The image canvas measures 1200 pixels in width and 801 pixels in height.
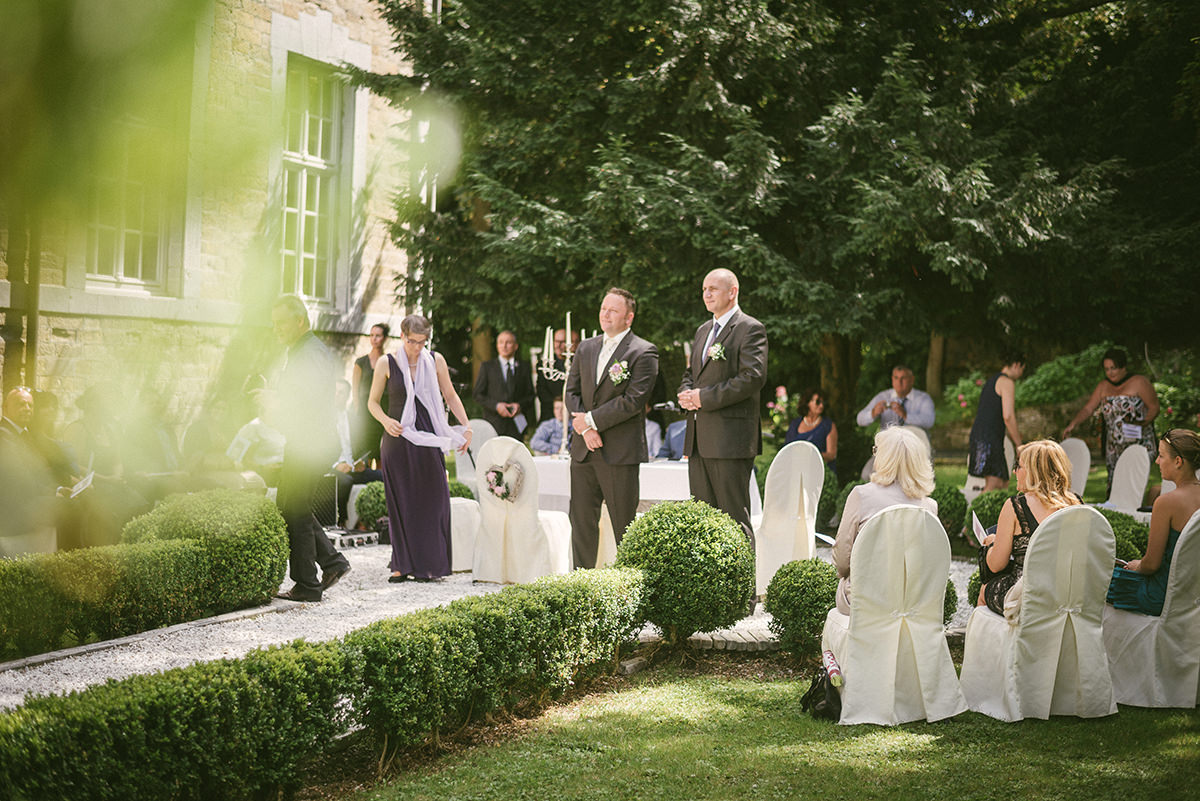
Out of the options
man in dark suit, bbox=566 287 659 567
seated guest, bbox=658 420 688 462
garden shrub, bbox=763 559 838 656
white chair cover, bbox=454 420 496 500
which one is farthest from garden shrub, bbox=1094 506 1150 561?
white chair cover, bbox=454 420 496 500

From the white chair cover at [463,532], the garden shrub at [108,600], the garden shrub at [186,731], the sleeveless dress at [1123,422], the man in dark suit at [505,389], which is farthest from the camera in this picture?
the man in dark suit at [505,389]

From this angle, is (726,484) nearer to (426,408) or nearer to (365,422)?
(426,408)

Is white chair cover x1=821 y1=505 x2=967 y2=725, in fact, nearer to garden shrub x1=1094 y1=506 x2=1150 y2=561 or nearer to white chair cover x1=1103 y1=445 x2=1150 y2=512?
garden shrub x1=1094 y1=506 x2=1150 y2=561

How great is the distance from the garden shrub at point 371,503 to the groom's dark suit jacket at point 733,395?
4.57m

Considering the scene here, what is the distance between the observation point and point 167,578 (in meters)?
6.56

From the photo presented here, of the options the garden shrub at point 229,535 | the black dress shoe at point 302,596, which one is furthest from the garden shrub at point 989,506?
the garden shrub at point 229,535

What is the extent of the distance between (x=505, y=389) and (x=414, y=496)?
3376 millimetres

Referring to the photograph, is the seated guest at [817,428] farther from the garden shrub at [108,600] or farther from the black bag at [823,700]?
the garden shrub at [108,600]

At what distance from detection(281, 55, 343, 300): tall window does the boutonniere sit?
19.4 feet

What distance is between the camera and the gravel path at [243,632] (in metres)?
5.52

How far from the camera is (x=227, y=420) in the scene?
1379 mm

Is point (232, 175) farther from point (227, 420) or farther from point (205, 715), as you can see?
point (205, 715)

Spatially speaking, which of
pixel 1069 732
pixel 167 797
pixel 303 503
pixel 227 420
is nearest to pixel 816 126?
pixel 303 503

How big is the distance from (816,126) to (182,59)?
459 inches
